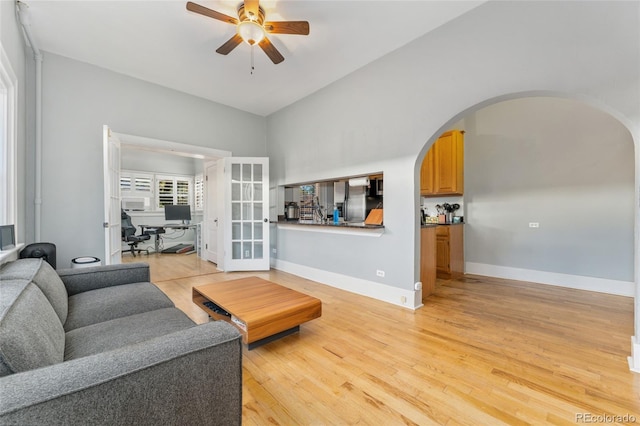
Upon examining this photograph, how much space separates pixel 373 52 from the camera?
3.29 metres

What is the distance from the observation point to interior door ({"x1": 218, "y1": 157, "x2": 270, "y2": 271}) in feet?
15.8

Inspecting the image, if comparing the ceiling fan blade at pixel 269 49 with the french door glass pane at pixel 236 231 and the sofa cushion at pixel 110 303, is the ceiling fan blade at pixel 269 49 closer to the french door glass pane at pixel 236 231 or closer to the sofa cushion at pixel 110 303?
the sofa cushion at pixel 110 303

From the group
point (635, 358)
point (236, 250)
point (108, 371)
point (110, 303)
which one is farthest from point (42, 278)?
point (635, 358)

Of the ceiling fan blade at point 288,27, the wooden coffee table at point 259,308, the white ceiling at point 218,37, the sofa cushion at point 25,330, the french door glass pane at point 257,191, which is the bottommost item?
the wooden coffee table at point 259,308

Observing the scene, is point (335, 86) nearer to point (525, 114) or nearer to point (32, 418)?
point (525, 114)

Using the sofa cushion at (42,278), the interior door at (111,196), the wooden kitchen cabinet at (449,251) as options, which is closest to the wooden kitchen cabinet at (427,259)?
the wooden kitchen cabinet at (449,251)

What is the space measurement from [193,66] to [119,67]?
41.1 inches

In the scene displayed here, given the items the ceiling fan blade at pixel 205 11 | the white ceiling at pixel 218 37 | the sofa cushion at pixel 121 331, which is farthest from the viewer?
the white ceiling at pixel 218 37

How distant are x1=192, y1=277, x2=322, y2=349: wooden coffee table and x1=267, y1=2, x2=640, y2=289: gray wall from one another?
4.59 feet

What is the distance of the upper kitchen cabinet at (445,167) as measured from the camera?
4.45 meters

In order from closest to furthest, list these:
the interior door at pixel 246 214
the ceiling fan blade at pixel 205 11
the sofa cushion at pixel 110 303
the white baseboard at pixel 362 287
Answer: the sofa cushion at pixel 110 303 < the ceiling fan blade at pixel 205 11 < the white baseboard at pixel 362 287 < the interior door at pixel 246 214

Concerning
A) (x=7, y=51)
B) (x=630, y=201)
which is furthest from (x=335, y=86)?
(x=630, y=201)

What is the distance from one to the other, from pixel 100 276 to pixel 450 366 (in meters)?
2.88

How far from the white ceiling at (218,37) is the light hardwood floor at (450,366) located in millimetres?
3105
